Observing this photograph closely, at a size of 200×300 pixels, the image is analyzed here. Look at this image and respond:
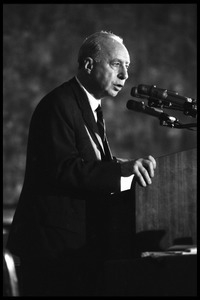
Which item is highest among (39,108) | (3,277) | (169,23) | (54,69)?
(169,23)

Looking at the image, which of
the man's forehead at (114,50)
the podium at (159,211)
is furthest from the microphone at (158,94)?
the man's forehead at (114,50)

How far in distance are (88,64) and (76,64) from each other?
188 cm

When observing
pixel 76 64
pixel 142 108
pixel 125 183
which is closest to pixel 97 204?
pixel 125 183

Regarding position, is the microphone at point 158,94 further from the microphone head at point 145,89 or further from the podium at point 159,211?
the podium at point 159,211

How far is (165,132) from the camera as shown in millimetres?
3797

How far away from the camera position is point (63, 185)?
60.1 inches

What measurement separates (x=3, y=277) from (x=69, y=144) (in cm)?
46

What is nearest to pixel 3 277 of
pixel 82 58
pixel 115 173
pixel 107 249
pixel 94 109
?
pixel 107 249

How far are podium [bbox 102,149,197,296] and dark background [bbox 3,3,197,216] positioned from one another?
2.22 meters

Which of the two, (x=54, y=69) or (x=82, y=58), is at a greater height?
(x=54, y=69)

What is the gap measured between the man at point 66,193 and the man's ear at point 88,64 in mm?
104

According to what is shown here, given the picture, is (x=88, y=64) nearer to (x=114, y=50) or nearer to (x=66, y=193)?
(x=114, y=50)

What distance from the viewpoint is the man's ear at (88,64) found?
72.0 inches

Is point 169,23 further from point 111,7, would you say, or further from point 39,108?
point 39,108
